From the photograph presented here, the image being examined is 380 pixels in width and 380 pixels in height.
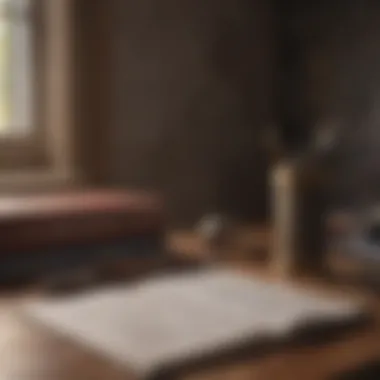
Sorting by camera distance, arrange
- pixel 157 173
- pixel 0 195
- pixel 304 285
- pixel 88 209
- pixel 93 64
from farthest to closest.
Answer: pixel 157 173 → pixel 93 64 → pixel 0 195 → pixel 88 209 → pixel 304 285

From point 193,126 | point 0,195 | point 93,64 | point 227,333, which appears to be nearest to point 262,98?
point 193,126

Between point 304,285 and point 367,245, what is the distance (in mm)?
132

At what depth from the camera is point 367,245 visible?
1.14 meters

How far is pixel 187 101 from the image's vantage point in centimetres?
188

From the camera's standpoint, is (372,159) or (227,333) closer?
(227,333)

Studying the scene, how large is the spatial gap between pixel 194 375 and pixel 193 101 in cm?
126

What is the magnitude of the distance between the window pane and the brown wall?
170 mm

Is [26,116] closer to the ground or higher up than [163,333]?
higher up

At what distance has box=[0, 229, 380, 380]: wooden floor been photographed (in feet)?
2.32

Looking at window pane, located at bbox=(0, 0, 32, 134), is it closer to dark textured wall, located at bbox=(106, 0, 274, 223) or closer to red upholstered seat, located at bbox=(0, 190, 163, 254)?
dark textured wall, located at bbox=(106, 0, 274, 223)

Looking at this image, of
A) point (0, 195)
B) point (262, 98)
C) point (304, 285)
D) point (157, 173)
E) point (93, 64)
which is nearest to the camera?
point (304, 285)

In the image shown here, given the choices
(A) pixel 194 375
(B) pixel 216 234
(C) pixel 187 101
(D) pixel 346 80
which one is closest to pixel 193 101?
(C) pixel 187 101

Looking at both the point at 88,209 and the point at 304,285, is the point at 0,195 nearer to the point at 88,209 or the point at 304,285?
the point at 88,209

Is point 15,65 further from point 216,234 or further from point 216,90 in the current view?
point 216,234
